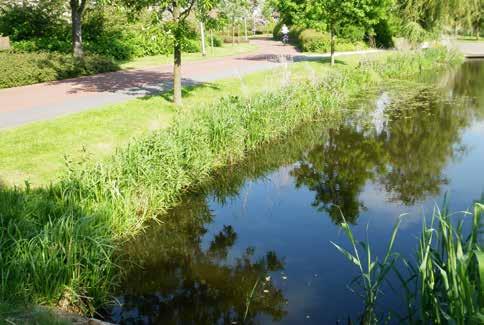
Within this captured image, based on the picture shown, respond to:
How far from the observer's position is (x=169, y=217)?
8250mm

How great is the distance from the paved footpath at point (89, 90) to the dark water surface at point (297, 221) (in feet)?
16.0

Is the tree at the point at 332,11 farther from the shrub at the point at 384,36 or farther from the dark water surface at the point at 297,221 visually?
the shrub at the point at 384,36

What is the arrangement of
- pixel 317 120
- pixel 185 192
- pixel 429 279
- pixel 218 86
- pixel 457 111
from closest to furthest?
pixel 429 279 < pixel 185 192 < pixel 317 120 < pixel 457 111 < pixel 218 86

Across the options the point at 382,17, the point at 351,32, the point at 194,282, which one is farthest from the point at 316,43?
the point at 194,282

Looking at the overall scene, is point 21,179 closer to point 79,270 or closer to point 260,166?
point 79,270

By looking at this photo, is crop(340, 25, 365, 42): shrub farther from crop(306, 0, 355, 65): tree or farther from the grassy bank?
the grassy bank

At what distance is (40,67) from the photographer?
786 inches

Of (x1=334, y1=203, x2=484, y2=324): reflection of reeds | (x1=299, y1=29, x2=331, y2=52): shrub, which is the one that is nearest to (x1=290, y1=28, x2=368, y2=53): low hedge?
(x1=299, y1=29, x2=331, y2=52): shrub

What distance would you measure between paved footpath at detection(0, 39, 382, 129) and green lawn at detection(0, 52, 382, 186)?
3.42ft

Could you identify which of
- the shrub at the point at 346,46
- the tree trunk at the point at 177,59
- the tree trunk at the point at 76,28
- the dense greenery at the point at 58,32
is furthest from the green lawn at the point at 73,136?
the shrub at the point at 346,46

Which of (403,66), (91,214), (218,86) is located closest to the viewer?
(91,214)

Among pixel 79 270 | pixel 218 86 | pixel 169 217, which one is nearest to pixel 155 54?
pixel 218 86

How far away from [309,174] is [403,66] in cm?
1748

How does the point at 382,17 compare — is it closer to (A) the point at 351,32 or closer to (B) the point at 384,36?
(A) the point at 351,32
